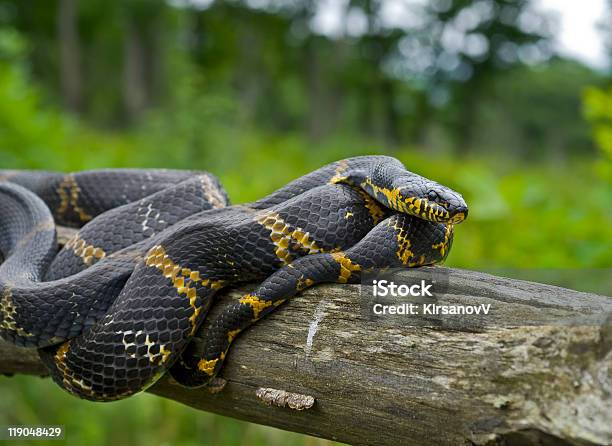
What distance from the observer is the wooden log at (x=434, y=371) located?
158cm

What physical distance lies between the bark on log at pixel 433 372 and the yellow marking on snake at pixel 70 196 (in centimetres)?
156

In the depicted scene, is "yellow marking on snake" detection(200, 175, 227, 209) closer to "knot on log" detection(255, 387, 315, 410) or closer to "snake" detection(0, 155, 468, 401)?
"snake" detection(0, 155, 468, 401)

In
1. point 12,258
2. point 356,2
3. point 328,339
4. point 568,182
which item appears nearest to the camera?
point 328,339

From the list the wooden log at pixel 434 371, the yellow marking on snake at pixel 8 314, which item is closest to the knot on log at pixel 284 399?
the wooden log at pixel 434 371

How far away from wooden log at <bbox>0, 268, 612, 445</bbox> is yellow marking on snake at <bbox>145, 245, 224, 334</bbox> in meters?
0.11

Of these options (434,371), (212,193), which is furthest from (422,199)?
(212,193)

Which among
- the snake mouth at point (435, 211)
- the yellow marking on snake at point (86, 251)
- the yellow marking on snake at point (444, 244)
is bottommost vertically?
the yellow marking on snake at point (86, 251)

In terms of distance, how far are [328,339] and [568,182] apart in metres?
10.8

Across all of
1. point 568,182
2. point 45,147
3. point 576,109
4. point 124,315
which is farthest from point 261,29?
point 124,315

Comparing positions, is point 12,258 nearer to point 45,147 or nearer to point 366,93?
point 45,147

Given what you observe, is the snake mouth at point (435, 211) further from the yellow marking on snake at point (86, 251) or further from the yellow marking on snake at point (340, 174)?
the yellow marking on snake at point (86, 251)

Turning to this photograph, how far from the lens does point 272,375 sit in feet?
6.66

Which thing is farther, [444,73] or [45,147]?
[444,73]

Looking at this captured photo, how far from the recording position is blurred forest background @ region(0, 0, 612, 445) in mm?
4820
